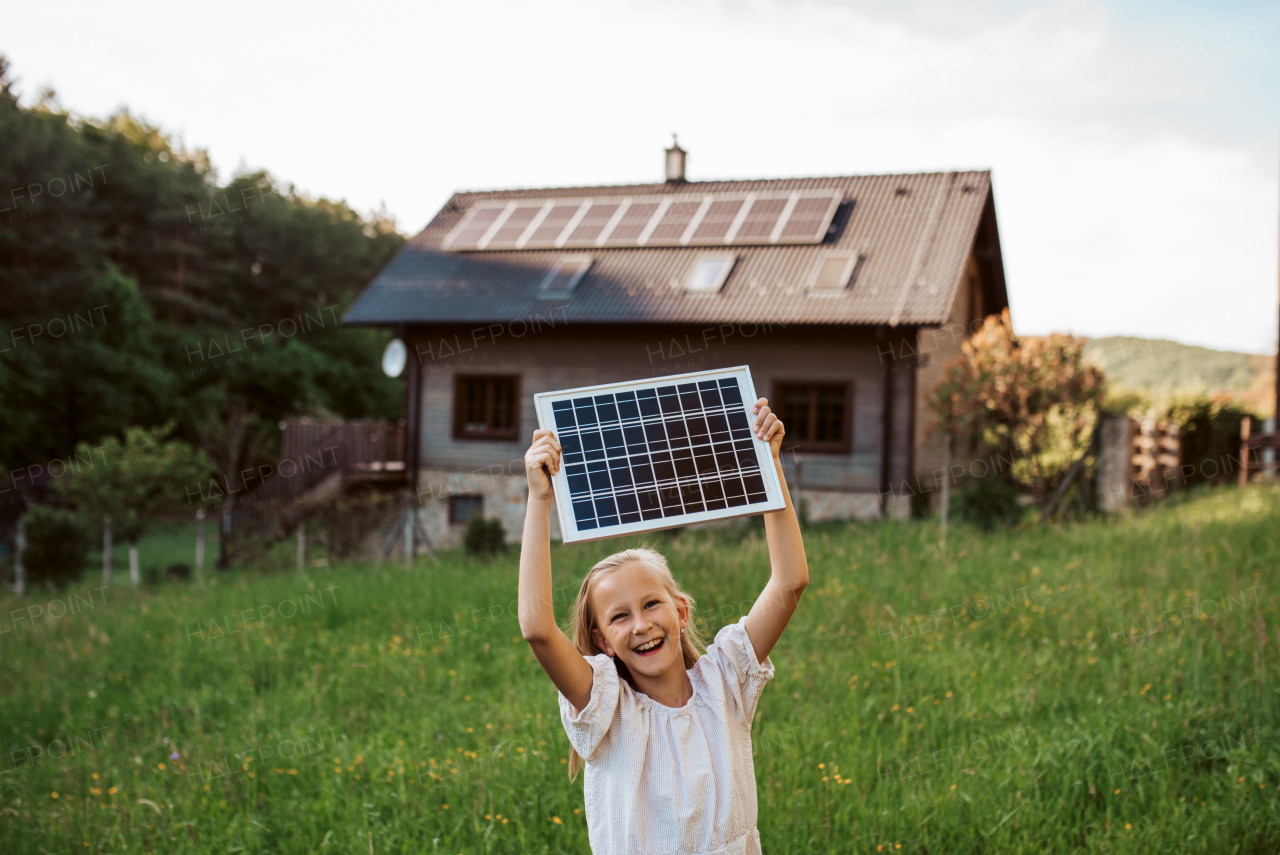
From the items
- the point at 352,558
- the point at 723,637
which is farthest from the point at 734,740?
the point at 352,558

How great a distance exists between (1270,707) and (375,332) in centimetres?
4208

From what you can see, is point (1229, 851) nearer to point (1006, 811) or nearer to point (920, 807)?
point (1006, 811)

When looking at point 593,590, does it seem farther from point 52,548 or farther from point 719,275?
point 52,548

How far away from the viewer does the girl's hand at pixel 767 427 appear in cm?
233

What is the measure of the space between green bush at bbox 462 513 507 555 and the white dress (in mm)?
11131

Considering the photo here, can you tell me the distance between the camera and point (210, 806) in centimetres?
453

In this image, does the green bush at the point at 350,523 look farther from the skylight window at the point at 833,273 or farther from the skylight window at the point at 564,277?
the skylight window at the point at 833,273

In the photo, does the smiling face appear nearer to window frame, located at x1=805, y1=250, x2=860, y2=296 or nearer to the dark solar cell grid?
the dark solar cell grid

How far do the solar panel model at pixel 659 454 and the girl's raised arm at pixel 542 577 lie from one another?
0.17ft

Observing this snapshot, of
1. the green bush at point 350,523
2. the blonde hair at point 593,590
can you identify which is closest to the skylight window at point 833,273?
the green bush at point 350,523

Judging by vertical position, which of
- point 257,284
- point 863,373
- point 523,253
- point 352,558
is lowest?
point 352,558

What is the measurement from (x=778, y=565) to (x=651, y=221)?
16868mm

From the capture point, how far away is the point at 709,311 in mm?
16266

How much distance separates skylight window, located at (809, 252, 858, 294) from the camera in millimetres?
16016
